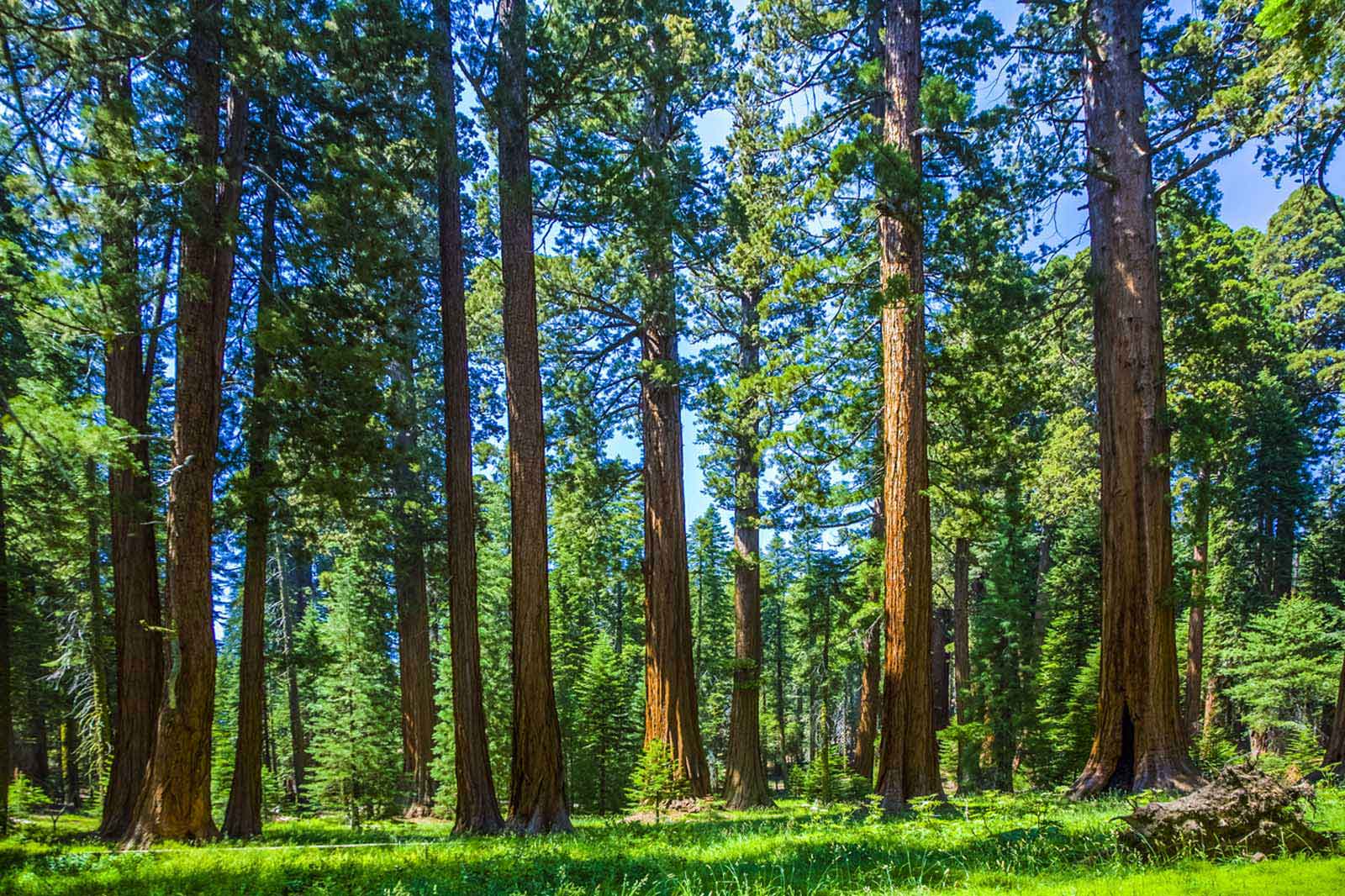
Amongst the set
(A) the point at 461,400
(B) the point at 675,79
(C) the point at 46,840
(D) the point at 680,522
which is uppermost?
(B) the point at 675,79

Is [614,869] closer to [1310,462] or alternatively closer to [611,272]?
[611,272]

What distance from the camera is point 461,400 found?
9547 mm

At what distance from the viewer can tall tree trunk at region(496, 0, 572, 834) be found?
8250 mm

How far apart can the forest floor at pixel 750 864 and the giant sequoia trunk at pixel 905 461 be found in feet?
2.12

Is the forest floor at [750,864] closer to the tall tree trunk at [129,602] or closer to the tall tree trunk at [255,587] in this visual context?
the tall tree trunk at [129,602]

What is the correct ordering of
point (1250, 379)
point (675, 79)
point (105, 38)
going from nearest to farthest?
1. point (105, 38)
2. point (675, 79)
3. point (1250, 379)

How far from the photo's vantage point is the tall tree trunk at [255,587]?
10.4 m

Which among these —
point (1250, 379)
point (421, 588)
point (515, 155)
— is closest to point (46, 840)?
point (421, 588)

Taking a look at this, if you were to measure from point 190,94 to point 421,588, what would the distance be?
36.2 ft

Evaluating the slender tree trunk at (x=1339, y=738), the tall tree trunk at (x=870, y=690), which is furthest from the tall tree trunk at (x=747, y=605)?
the slender tree trunk at (x=1339, y=738)

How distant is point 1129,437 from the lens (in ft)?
30.3

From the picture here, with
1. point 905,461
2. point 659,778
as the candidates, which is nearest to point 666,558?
point 659,778

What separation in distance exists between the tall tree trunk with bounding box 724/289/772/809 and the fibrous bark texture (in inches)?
322

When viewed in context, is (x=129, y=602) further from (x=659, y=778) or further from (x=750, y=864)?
(x=750, y=864)
